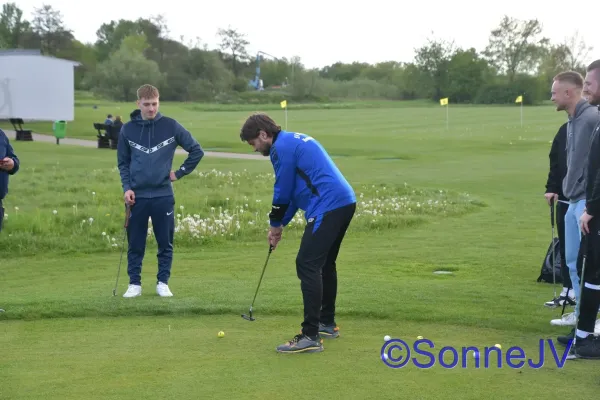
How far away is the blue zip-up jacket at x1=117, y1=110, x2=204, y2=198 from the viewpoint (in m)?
8.57

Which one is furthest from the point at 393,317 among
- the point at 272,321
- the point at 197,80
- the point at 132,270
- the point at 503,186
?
the point at 197,80

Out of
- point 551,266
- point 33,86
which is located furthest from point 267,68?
point 551,266

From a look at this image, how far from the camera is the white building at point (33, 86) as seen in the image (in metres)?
55.4

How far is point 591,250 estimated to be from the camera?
6.24 metres

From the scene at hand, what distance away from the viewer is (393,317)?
7.55 metres

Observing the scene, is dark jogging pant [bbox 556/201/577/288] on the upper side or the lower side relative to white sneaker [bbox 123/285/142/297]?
→ upper

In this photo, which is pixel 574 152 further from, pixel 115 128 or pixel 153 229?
pixel 115 128

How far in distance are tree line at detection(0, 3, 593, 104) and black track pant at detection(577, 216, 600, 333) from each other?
101m

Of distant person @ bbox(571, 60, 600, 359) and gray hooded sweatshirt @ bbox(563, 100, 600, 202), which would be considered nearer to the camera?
distant person @ bbox(571, 60, 600, 359)

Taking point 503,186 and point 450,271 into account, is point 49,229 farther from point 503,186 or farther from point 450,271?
point 503,186

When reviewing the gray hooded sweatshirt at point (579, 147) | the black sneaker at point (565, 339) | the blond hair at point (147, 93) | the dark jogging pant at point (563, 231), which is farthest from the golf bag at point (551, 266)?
the blond hair at point (147, 93)

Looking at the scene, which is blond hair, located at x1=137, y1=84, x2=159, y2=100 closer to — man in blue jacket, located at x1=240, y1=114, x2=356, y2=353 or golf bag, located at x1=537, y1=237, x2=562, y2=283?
man in blue jacket, located at x1=240, y1=114, x2=356, y2=353

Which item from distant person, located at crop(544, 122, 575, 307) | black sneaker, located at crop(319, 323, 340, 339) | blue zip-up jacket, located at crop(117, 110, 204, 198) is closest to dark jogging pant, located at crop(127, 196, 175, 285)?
blue zip-up jacket, located at crop(117, 110, 204, 198)

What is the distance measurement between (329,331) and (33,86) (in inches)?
2101
